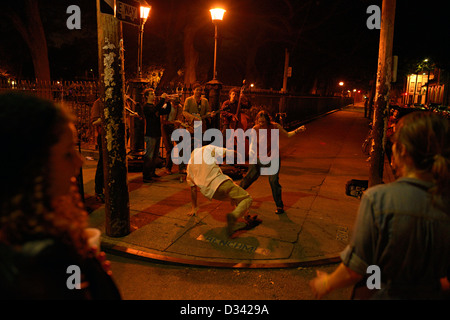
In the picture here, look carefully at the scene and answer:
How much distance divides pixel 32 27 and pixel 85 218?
18.4 m

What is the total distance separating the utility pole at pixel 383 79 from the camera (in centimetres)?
624

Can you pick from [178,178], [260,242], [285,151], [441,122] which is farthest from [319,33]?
[441,122]

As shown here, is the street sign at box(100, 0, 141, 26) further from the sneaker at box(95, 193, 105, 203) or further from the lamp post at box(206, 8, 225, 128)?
the lamp post at box(206, 8, 225, 128)

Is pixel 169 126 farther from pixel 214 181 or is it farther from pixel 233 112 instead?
pixel 214 181

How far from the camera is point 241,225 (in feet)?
17.9

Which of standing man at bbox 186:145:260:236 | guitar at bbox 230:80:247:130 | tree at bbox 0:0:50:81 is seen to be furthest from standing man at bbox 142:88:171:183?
tree at bbox 0:0:50:81

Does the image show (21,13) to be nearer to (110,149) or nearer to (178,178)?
(178,178)

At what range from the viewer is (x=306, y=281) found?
4137 millimetres

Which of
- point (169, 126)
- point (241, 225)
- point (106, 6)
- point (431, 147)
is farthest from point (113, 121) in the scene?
point (431, 147)

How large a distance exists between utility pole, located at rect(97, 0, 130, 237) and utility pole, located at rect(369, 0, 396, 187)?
4367 mm

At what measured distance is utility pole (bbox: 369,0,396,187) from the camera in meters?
6.24

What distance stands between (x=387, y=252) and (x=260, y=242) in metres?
3.30

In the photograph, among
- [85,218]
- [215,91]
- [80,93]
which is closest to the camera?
[85,218]
